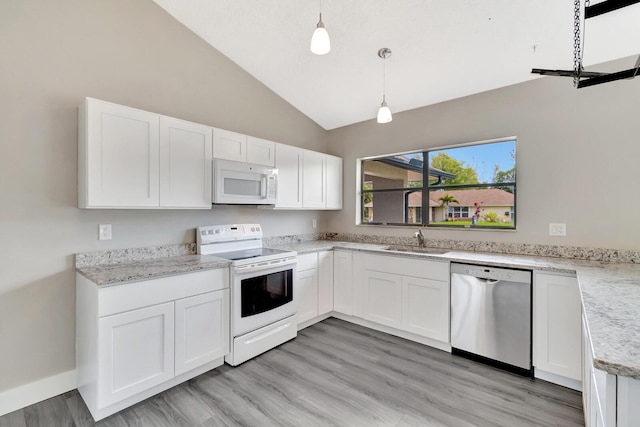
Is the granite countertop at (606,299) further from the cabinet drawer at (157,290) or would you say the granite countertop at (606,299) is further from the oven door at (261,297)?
the cabinet drawer at (157,290)

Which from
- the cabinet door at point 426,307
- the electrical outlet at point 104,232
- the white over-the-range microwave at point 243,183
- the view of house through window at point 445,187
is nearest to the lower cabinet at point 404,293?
the cabinet door at point 426,307

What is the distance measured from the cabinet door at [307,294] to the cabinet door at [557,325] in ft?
6.78

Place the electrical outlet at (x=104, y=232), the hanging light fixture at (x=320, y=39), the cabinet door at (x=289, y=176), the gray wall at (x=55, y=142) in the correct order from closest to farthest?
the hanging light fixture at (x=320, y=39), the gray wall at (x=55, y=142), the electrical outlet at (x=104, y=232), the cabinet door at (x=289, y=176)

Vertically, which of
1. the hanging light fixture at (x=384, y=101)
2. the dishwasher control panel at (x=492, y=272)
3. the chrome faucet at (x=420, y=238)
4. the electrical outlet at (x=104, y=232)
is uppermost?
the hanging light fixture at (x=384, y=101)

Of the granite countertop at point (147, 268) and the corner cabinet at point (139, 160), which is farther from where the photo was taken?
the corner cabinet at point (139, 160)

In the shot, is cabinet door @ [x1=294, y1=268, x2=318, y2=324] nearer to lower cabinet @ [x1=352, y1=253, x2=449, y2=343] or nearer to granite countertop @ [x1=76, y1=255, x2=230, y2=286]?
lower cabinet @ [x1=352, y1=253, x2=449, y2=343]

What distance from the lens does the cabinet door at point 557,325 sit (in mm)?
2150

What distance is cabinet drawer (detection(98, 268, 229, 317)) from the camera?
190 centimetres

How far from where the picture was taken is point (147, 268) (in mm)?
2205

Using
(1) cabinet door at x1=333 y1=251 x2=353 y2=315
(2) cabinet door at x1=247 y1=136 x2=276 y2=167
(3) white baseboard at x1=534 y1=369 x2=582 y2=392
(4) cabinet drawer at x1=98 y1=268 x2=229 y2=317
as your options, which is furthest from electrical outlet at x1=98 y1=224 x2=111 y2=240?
(3) white baseboard at x1=534 y1=369 x2=582 y2=392

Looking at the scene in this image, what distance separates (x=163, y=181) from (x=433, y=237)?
2.89 meters

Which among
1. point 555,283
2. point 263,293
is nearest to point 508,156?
point 555,283

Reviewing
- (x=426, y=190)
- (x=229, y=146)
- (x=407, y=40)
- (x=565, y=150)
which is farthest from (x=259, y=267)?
(x=565, y=150)

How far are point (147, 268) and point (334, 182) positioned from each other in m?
2.65
